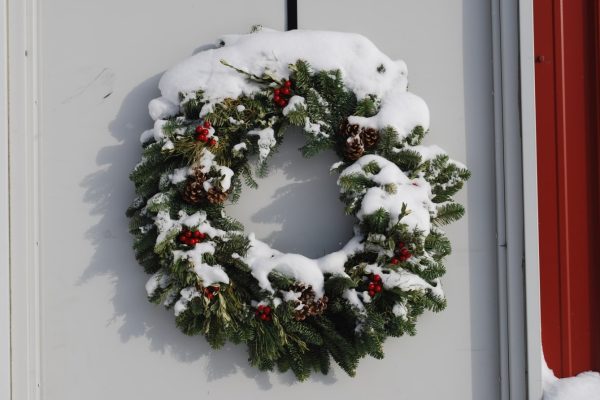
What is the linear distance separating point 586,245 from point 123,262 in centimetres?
133

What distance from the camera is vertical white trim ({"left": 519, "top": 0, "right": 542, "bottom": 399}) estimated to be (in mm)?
1447

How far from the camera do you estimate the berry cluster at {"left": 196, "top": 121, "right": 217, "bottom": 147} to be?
1.37 metres

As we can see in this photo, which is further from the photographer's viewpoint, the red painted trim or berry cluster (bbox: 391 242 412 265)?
the red painted trim

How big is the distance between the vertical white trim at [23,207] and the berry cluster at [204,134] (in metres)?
0.51

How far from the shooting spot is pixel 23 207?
4.93 ft

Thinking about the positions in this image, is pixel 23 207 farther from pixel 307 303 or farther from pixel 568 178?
pixel 568 178

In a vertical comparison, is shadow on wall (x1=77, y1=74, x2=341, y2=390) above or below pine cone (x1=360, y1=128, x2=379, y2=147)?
below

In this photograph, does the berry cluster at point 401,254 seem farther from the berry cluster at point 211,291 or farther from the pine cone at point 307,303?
the berry cluster at point 211,291

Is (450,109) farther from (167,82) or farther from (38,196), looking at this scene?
(38,196)

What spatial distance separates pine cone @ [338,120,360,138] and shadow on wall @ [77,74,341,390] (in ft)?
0.59

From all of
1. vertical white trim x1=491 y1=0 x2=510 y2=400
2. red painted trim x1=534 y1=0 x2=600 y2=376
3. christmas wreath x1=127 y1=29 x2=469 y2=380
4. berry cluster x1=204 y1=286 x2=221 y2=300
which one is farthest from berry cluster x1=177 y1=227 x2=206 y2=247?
red painted trim x1=534 y1=0 x2=600 y2=376

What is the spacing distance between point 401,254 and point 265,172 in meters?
0.42

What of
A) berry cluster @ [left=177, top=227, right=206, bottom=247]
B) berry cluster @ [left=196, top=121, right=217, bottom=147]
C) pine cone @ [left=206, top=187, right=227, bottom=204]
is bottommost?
berry cluster @ [left=177, top=227, right=206, bottom=247]

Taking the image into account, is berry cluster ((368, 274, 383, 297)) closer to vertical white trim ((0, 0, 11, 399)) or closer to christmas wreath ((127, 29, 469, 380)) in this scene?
christmas wreath ((127, 29, 469, 380))
